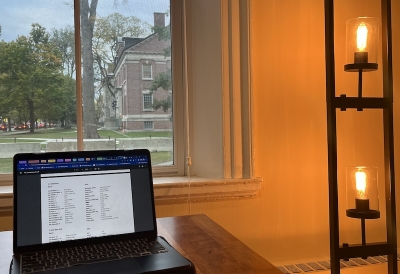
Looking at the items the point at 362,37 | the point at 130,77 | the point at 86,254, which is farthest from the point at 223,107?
the point at 86,254

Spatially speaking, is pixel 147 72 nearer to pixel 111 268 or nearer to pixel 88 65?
pixel 88 65

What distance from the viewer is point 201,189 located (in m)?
1.38

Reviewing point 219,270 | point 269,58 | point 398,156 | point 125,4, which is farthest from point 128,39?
point 398,156

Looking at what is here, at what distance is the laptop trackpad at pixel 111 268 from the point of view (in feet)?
2.40

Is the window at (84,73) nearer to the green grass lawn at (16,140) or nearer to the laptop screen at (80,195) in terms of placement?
the green grass lawn at (16,140)

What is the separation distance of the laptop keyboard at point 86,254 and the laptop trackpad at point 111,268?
2 cm

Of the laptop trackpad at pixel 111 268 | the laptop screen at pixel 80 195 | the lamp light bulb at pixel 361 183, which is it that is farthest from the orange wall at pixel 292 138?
the laptop trackpad at pixel 111 268

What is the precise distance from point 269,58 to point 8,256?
107 cm

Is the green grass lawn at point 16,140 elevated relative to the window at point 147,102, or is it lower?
lower

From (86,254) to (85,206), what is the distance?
13 centimetres

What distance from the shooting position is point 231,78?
1421 millimetres

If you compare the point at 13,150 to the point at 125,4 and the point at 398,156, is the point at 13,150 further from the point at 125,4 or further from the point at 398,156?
the point at 398,156

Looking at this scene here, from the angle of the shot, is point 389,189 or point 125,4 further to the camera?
point 125,4

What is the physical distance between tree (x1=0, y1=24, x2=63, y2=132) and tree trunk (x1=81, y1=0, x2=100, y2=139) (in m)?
0.09
